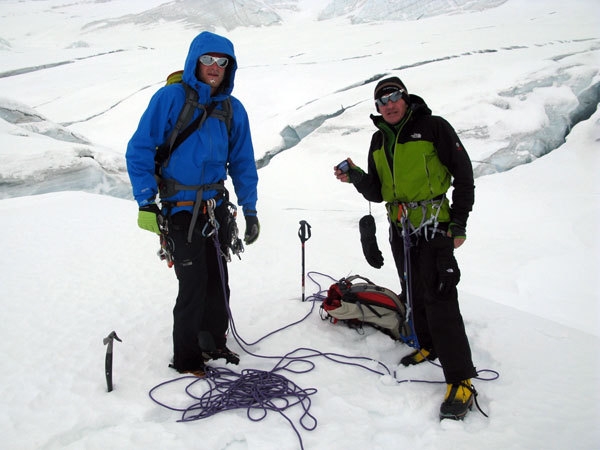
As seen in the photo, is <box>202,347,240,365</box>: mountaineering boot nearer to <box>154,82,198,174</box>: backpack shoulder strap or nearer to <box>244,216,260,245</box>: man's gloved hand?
<box>244,216,260,245</box>: man's gloved hand

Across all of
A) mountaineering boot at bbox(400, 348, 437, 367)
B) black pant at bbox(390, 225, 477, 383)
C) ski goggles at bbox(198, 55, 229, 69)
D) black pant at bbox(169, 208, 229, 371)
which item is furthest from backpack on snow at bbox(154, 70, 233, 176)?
mountaineering boot at bbox(400, 348, 437, 367)

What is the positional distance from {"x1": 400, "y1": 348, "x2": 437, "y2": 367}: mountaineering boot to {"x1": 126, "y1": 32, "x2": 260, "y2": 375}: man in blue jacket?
4.04 ft

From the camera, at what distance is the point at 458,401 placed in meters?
2.30

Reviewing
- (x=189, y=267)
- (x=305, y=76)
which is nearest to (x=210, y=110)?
(x=189, y=267)

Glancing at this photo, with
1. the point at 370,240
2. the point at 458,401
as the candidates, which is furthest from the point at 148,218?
the point at 458,401

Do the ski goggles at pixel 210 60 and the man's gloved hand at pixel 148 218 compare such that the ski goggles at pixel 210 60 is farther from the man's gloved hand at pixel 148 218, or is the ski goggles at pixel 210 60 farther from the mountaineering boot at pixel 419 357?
the mountaineering boot at pixel 419 357

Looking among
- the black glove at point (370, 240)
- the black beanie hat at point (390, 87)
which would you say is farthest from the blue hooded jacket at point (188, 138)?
the black glove at point (370, 240)

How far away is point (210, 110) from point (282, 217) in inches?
189

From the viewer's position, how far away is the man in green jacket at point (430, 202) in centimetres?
239

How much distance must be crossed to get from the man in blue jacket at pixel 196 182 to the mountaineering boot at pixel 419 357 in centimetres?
123

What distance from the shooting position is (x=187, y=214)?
2594 millimetres

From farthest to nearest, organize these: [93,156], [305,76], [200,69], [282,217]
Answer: [305,76] → [93,156] → [282,217] → [200,69]

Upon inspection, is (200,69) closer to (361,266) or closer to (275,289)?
(275,289)

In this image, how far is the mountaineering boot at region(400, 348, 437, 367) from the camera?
289 centimetres
